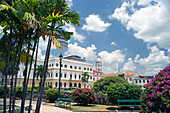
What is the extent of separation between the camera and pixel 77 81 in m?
61.1

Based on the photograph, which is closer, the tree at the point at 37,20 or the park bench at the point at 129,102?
the tree at the point at 37,20

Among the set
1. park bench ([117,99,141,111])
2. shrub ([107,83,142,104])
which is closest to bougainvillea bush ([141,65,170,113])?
park bench ([117,99,141,111])

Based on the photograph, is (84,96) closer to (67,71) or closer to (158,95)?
(158,95)

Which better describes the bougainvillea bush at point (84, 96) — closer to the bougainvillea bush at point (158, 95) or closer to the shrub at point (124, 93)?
the shrub at point (124, 93)

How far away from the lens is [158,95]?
477 cm

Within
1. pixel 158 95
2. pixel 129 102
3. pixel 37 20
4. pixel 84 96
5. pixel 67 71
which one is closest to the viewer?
pixel 158 95

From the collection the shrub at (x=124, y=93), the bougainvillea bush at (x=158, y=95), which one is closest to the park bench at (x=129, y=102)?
the shrub at (x=124, y=93)

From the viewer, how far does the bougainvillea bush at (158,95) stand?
4.63 metres

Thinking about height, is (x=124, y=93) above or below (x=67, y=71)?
below

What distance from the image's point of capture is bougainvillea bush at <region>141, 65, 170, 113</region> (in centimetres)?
463

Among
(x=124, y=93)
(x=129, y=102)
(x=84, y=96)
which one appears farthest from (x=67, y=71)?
(x=129, y=102)

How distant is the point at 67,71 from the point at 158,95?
5457cm

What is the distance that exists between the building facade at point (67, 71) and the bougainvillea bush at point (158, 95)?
50.6 m

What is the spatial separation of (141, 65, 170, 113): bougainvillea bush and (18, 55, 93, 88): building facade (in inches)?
1992
